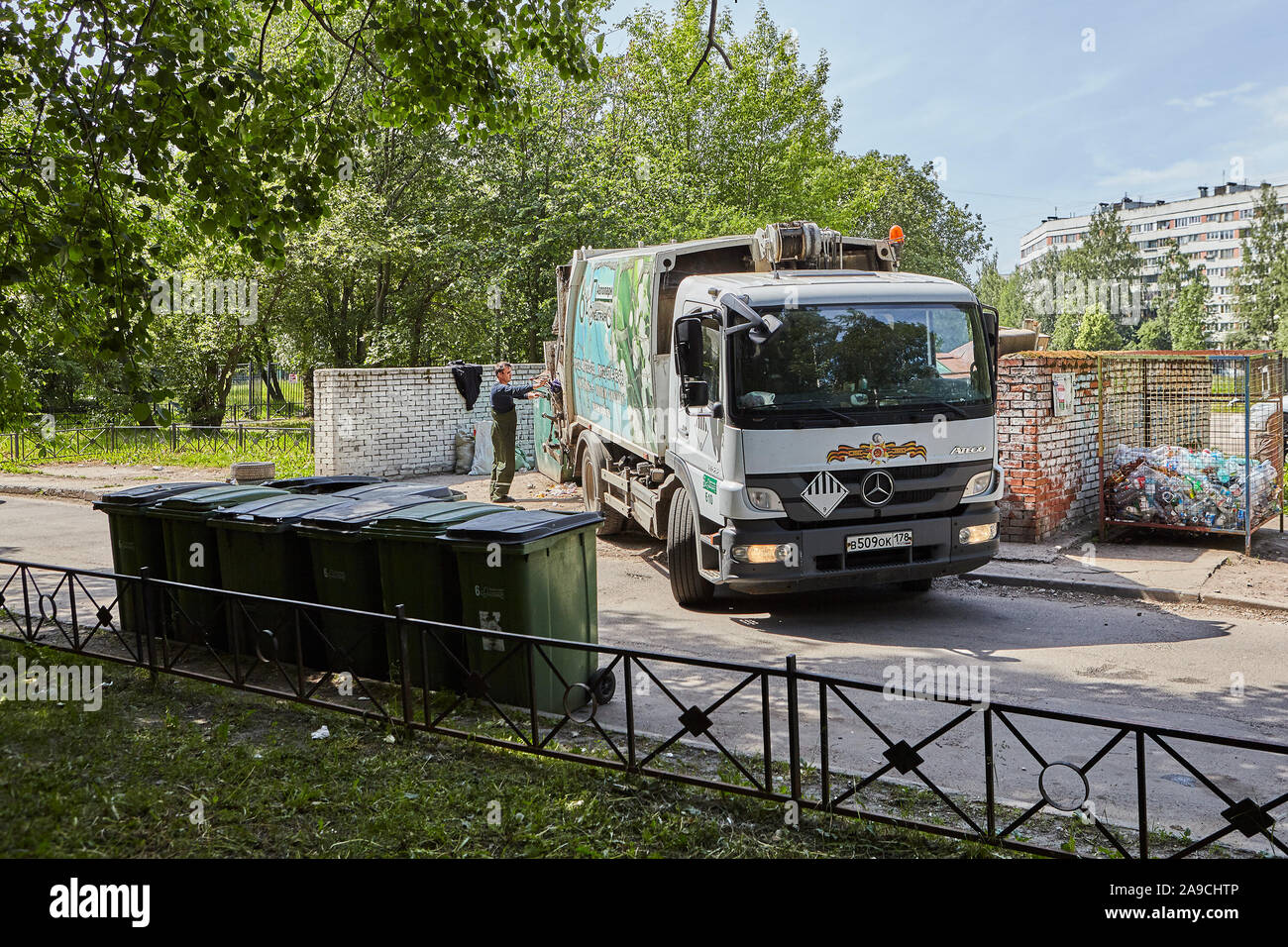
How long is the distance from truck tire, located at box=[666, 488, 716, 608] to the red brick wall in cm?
376

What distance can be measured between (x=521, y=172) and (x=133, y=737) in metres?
20.2

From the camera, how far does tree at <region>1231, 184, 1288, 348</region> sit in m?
66.9

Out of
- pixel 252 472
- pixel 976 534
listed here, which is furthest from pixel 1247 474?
pixel 252 472

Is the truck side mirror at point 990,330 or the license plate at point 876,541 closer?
the license plate at point 876,541

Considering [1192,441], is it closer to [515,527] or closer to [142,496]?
[515,527]

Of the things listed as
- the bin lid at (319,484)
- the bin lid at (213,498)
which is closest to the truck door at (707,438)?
the bin lid at (319,484)

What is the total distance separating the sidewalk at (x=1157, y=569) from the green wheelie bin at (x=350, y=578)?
5699 millimetres

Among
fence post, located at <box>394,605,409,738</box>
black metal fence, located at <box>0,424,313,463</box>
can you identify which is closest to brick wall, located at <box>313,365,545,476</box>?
black metal fence, located at <box>0,424,313,463</box>

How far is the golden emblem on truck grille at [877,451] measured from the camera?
304 inches

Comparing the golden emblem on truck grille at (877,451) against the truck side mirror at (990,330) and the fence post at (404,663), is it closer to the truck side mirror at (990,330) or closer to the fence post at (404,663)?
the truck side mirror at (990,330)

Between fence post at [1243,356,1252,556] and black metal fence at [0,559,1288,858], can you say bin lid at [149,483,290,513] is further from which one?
fence post at [1243,356,1252,556]

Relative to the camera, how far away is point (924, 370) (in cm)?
806

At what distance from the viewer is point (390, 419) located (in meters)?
17.7
